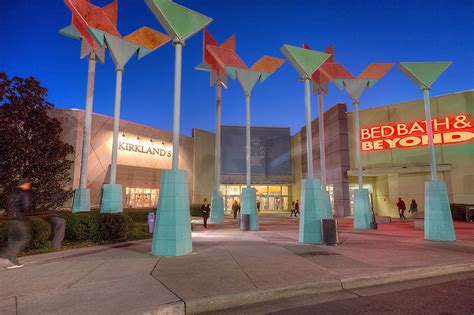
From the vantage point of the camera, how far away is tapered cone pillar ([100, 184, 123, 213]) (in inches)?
513

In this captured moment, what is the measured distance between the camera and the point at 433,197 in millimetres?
11758

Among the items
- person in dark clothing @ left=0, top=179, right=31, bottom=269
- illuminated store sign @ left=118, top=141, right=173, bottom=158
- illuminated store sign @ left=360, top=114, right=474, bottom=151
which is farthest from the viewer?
illuminated store sign @ left=118, top=141, right=173, bottom=158

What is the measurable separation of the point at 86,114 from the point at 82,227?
257 inches

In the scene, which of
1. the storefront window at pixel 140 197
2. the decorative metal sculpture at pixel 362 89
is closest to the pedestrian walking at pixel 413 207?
the decorative metal sculpture at pixel 362 89

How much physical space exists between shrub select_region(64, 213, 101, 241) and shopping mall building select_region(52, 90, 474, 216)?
59.5 ft

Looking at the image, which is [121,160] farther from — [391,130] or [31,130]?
[391,130]

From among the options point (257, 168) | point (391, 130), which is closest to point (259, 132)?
point (257, 168)

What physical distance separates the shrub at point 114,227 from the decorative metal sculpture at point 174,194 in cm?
326

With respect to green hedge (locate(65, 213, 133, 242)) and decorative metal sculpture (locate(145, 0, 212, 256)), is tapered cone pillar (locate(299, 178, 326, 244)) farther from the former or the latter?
green hedge (locate(65, 213, 133, 242))

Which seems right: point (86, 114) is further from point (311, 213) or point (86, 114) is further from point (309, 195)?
point (311, 213)

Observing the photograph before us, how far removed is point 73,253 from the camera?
826 cm

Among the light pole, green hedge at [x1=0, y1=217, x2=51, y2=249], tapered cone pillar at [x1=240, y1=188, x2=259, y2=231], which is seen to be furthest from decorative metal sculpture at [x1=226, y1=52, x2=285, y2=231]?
green hedge at [x1=0, y1=217, x2=51, y2=249]

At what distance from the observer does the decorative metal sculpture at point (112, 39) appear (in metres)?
12.6

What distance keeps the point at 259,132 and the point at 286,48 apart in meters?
28.4
